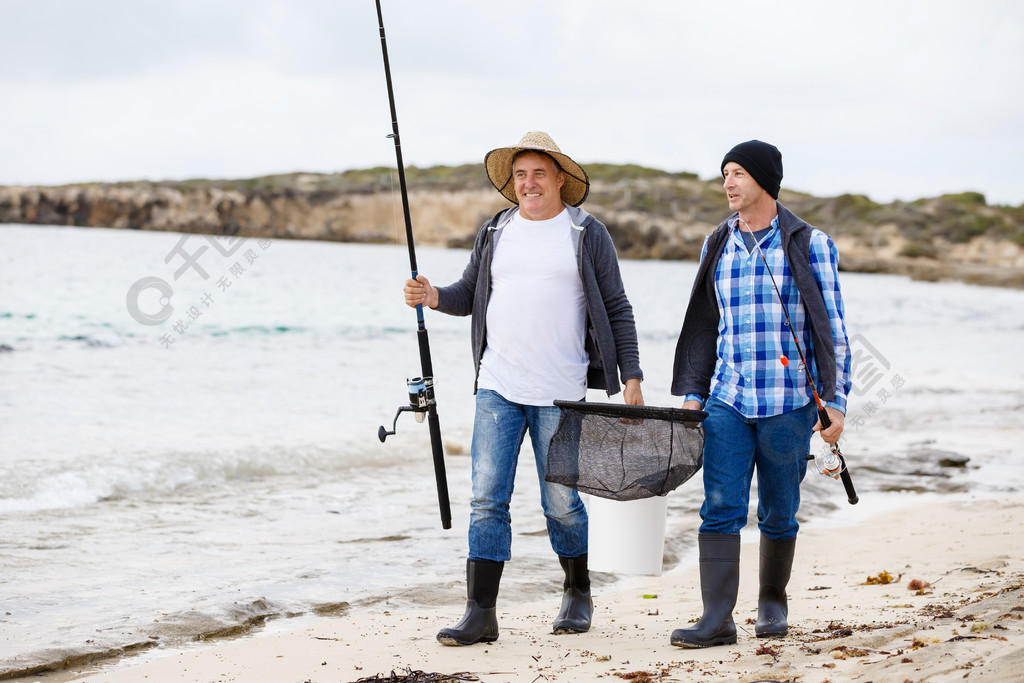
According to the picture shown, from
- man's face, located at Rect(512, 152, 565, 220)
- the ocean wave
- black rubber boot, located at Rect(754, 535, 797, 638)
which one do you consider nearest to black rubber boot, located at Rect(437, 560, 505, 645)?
black rubber boot, located at Rect(754, 535, 797, 638)

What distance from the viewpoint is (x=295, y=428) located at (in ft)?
30.1

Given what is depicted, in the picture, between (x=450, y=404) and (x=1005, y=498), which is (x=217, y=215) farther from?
(x=1005, y=498)

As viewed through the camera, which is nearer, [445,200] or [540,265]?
[540,265]

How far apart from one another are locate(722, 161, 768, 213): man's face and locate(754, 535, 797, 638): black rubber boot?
1.13 meters

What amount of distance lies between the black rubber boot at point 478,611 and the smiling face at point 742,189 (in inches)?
57.1

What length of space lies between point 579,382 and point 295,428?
6104mm

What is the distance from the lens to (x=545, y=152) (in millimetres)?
3541

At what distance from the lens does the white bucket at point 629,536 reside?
3.89 metres

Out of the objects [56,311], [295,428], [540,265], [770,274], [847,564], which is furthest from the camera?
[56,311]

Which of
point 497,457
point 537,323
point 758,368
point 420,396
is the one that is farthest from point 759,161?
point 420,396

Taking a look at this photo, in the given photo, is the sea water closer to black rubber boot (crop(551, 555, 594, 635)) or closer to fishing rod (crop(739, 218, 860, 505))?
black rubber boot (crop(551, 555, 594, 635))

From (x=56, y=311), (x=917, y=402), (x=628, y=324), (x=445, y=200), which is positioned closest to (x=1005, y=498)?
(x=628, y=324)

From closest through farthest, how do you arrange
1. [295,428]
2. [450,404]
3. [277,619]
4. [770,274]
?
[770,274], [277,619], [295,428], [450,404]

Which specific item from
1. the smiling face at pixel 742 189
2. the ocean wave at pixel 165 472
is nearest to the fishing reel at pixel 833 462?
the smiling face at pixel 742 189
